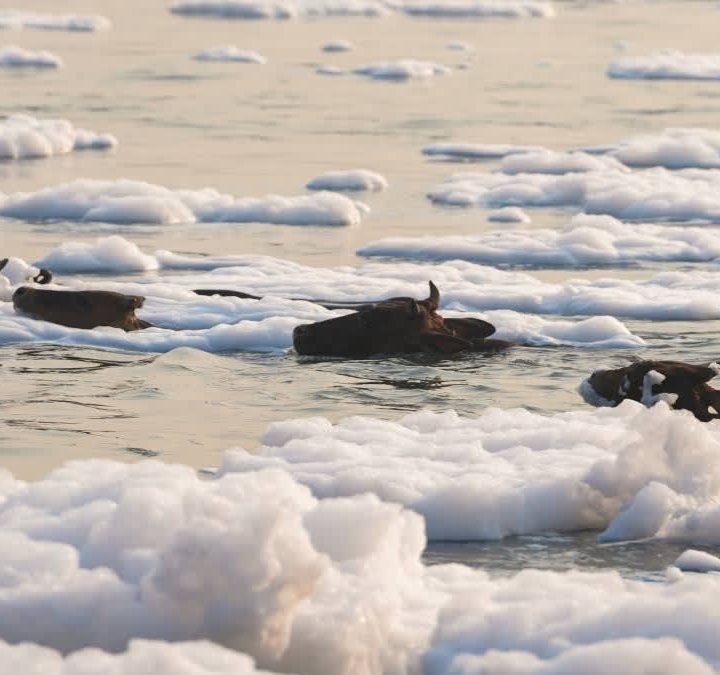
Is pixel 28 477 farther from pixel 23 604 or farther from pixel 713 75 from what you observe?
pixel 713 75

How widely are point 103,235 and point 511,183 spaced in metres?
5.96

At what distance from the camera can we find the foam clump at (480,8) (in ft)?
182

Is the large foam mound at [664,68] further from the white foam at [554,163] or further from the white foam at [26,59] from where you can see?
the white foam at [554,163]

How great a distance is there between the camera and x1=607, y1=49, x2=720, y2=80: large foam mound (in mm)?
36750

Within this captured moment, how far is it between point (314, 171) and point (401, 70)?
526 inches

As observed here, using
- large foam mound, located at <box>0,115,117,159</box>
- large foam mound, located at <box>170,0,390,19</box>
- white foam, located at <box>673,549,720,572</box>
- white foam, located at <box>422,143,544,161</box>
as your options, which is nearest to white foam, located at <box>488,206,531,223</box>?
white foam, located at <box>422,143,544,161</box>

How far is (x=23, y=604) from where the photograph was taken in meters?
5.66

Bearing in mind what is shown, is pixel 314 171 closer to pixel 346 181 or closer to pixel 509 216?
pixel 346 181

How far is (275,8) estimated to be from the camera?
54.2 metres

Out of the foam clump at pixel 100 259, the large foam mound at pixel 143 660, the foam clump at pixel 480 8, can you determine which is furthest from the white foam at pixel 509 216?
the foam clump at pixel 480 8

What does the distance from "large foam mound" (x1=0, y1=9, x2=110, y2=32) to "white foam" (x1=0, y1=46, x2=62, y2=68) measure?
863cm

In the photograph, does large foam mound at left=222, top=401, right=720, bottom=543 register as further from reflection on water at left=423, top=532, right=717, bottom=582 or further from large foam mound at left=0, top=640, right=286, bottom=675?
large foam mound at left=0, top=640, right=286, bottom=675

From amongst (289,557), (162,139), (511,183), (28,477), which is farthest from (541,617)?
(162,139)

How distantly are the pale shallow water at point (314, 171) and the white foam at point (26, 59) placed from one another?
2.40 ft
